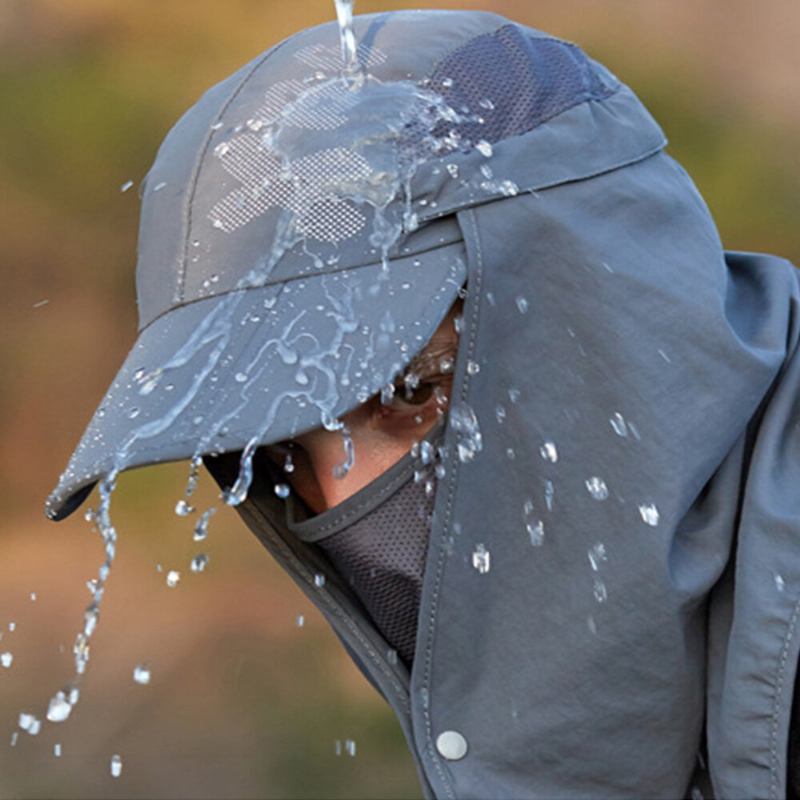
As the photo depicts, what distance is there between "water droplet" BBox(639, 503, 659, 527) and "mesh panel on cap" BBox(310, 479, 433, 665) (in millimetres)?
272

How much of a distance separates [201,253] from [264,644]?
11.3 feet

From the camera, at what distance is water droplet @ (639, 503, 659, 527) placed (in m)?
1.75

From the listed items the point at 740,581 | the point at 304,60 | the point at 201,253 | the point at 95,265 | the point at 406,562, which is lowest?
the point at 95,265

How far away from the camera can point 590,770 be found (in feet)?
6.17

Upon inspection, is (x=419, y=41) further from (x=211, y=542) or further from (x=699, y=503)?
(x=211, y=542)

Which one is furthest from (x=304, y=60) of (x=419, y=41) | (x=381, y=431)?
(x=381, y=431)

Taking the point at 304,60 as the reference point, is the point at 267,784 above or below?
below

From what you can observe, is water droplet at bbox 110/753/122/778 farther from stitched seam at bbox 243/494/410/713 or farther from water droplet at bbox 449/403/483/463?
water droplet at bbox 449/403/483/463

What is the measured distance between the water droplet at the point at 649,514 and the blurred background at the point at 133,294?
324cm

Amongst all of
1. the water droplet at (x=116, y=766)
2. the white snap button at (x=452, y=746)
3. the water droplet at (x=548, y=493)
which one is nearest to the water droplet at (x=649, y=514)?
the water droplet at (x=548, y=493)

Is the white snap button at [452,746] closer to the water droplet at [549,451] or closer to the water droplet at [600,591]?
the water droplet at [600,591]

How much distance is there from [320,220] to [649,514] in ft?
1.62

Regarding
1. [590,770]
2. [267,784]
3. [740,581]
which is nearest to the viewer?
[740,581]

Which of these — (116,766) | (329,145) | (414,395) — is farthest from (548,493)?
(116,766)
